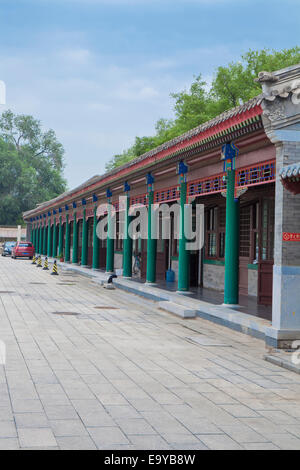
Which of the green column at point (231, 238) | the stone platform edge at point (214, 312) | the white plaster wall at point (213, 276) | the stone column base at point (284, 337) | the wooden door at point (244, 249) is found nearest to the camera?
the stone column base at point (284, 337)

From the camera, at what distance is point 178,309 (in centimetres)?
1402

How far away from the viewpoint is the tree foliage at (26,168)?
84.2m

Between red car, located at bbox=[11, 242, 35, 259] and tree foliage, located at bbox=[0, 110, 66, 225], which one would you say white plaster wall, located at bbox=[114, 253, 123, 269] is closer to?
red car, located at bbox=[11, 242, 35, 259]

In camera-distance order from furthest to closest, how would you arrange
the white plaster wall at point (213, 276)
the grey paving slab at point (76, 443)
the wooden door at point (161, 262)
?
1. the wooden door at point (161, 262)
2. the white plaster wall at point (213, 276)
3. the grey paving slab at point (76, 443)

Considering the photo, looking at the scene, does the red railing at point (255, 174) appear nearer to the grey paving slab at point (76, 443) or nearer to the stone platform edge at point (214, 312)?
the stone platform edge at point (214, 312)

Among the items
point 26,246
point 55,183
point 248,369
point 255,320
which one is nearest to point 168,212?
point 255,320

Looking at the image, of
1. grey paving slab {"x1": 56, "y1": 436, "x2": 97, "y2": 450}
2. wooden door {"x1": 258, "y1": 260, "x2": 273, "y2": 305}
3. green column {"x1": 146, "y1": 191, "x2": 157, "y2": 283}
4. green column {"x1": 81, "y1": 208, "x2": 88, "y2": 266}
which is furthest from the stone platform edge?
green column {"x1": 81, "y1": 208, "x2": 88, "y2": 266}

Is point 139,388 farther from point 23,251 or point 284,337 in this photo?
point 23,251

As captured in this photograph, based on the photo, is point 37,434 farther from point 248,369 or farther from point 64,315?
point 64,315

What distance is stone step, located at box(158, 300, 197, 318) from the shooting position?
13615mm

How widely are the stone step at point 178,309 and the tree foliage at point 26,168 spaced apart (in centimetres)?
7065

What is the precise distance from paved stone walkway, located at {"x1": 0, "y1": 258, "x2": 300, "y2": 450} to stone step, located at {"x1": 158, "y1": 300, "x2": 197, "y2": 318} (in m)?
0.92

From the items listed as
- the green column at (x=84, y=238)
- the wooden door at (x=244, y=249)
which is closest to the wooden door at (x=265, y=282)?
the wooden door at (x=244, y=249)

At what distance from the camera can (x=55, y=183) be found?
89812 millimetres
